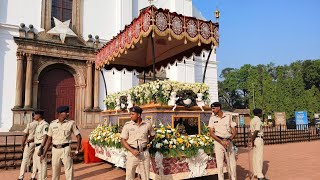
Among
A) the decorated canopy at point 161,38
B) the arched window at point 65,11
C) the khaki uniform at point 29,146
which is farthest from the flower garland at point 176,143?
the arched window at point 65,11

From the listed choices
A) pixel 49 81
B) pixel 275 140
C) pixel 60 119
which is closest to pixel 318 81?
pixel 275 140

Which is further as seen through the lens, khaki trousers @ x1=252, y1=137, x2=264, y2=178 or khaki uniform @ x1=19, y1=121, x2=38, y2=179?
khaki uniform @ x1=19, y1=121, x2=38, y2=179

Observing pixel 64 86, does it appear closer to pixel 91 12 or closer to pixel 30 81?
pixel 30 81

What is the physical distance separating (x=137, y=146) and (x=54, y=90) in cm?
1346

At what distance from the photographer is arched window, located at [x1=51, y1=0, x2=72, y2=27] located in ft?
57.6

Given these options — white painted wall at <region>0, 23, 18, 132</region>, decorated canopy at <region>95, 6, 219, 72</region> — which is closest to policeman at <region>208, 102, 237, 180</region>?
decorated canopy at <region>95, 6, 219, 72</region>

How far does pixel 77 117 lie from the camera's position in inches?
687

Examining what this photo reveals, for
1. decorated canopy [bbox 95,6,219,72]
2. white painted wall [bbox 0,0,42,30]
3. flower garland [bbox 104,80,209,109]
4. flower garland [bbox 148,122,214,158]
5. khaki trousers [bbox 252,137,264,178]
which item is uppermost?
white painted wall [bbox 0,0,42,30]

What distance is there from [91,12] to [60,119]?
46.7 feet

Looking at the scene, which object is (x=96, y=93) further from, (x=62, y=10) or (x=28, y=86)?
(x=62, y=10)

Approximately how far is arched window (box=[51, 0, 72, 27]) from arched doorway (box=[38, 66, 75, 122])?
321cm

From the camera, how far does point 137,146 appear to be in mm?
5219

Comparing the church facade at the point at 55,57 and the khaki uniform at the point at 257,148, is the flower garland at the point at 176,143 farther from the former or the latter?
the church facade at the point at 55,57

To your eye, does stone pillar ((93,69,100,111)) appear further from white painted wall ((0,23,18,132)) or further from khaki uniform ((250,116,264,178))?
khaki uniform ((250,116,264,178))
